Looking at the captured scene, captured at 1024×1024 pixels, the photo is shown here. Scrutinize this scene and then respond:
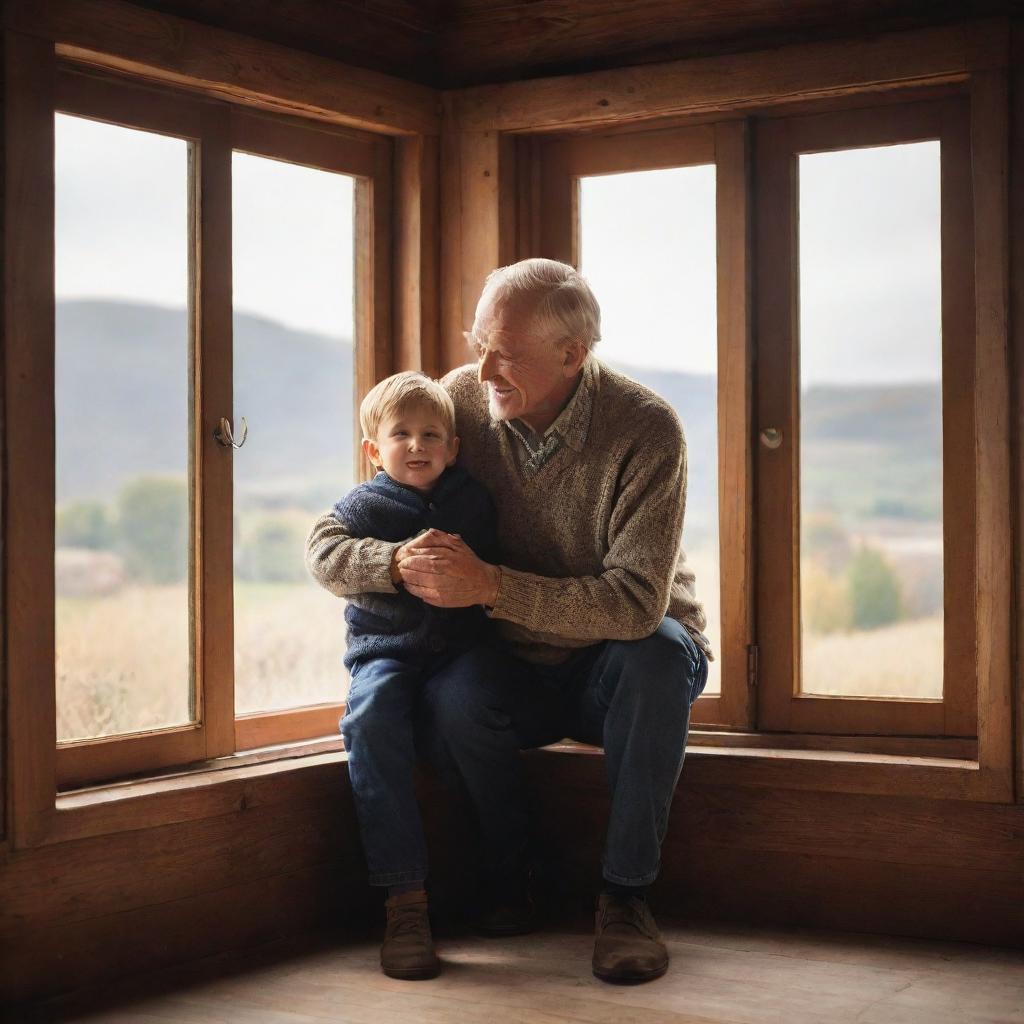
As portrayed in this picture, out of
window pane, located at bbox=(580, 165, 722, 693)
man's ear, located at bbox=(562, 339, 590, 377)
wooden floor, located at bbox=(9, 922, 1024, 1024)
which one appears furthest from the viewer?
A: window pane, located at bbox=(580, 165, 722, 693)

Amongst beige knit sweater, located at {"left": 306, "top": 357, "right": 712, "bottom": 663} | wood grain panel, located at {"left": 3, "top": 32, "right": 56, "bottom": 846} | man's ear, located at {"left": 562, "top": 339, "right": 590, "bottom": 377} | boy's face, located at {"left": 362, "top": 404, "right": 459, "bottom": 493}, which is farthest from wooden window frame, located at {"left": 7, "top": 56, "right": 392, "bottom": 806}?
man's ear, located at {"left": 562, "top": 339, "right": 590, "bottom": 377}

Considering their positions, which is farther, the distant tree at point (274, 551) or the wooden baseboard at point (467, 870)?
the distant tree at point (274, 551)

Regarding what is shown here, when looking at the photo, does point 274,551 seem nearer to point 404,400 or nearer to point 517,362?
A: point 404,400

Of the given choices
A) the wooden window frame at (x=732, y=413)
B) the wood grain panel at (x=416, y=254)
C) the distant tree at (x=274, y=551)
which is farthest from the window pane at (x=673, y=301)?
the distant tree at (x=274, y=551)

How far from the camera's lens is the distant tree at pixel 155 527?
2.55 m

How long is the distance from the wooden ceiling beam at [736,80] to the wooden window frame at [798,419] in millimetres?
105

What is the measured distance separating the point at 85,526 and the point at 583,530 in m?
0.99

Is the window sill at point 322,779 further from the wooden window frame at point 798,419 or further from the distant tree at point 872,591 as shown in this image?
the distant tree at point 872,591

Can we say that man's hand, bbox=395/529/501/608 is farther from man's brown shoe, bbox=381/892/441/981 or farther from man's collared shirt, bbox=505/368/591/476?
man's brown shoe, bbox=381/892/441/981

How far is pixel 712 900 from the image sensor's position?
2.73 meters

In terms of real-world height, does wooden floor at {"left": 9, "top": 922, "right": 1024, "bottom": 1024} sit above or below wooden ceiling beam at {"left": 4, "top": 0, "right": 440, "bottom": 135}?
below

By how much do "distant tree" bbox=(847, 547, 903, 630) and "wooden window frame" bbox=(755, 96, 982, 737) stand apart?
0.12 metres

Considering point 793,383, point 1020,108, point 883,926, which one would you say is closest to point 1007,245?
point 1020,108

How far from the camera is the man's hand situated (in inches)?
93.7
